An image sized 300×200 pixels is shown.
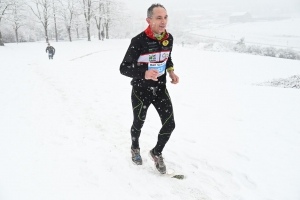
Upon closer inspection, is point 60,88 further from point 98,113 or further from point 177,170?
point 177,170

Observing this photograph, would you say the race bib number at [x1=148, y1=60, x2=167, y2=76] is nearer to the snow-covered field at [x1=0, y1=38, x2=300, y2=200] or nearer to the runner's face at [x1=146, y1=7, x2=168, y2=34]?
the runner's face at [x1=146, y1=7, x2=168, y2=34]

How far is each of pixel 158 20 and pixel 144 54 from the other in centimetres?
48

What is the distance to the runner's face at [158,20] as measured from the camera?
9.34 ft

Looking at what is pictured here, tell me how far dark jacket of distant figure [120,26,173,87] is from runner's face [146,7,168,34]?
0.10 metres

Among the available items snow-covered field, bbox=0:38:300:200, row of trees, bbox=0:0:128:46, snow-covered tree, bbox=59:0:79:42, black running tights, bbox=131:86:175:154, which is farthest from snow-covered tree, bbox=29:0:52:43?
black running tights, bbox=131:86:175:154

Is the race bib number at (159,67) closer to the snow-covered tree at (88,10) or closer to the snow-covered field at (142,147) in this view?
the snow-covered field at (142,147)

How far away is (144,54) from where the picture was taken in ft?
9.89

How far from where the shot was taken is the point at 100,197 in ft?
9.49

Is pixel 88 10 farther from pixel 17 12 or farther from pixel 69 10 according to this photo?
pixel 17 12

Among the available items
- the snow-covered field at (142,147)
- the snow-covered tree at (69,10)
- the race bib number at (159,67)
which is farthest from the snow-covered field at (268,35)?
the race bib number at (159,67)

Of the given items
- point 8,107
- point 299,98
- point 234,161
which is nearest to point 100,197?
point 234,161

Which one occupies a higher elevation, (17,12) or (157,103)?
(17,12)

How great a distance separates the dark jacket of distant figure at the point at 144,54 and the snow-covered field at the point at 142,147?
1.58 m

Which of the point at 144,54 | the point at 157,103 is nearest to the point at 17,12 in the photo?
the point at 144,54
